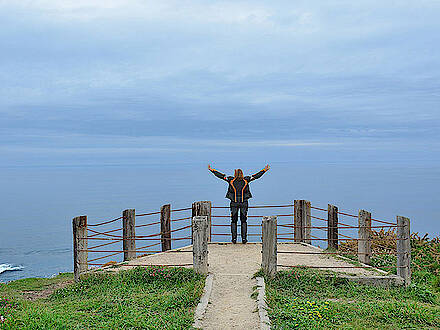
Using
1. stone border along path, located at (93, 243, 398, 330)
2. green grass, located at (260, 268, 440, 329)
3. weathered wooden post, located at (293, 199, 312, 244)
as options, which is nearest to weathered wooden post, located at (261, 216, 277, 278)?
green grass, located at (260, 268, 440, 329)

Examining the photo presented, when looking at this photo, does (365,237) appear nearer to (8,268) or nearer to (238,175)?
(238,175)

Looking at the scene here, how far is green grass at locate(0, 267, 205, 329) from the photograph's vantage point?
843cm

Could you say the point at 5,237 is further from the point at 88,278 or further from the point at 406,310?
the point at 406,310

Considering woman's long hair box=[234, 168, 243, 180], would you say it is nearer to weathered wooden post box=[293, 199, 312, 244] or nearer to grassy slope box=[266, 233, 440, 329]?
weathered wooden post box=[293, 199, 312, 244]

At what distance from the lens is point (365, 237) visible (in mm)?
13375

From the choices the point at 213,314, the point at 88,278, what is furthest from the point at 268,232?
the point at 88,278

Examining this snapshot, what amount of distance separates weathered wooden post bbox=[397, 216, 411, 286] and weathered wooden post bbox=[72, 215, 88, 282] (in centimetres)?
866

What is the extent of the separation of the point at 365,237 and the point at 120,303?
7.51 meters

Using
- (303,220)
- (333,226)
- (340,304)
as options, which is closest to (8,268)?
(303,220)

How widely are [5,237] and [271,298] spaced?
62665mm

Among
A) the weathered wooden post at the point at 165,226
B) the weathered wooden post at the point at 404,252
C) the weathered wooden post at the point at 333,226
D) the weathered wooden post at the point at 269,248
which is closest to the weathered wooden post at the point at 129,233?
the weathered wooden post at the point at 165,226

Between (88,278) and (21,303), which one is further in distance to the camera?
(88,278)

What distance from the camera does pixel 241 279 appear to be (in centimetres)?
1117

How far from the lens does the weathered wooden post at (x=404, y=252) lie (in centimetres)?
1155
